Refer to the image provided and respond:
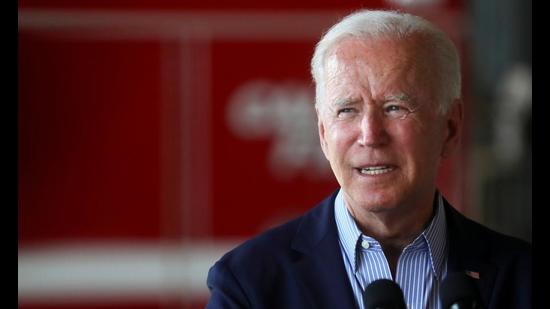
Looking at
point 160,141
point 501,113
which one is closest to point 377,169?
point 160,141

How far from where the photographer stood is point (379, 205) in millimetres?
1646

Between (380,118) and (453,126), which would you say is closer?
(380,118)

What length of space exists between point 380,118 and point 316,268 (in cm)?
29

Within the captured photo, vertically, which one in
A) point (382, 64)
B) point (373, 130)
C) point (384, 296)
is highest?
point (382, 64)

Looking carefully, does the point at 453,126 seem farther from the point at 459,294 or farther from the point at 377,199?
the point at 459,294

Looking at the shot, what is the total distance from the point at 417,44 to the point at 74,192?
109 inches

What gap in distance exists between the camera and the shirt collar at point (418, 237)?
171cm

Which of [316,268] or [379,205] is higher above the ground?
[379,205]

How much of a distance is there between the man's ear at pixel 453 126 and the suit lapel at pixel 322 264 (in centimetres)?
25

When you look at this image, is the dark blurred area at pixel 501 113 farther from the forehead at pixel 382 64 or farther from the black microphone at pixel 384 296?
the black microphone at pixel 384 296

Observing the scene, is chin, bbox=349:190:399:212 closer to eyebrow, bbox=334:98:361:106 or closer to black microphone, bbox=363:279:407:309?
eyebrow, bbox=334:98:361:106

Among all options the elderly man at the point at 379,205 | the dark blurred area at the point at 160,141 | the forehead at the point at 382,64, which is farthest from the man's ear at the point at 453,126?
the dark blurred area at the point at 160,141

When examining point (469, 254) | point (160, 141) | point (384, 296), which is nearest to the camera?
point (384, 296)

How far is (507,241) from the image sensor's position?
1771 mm
